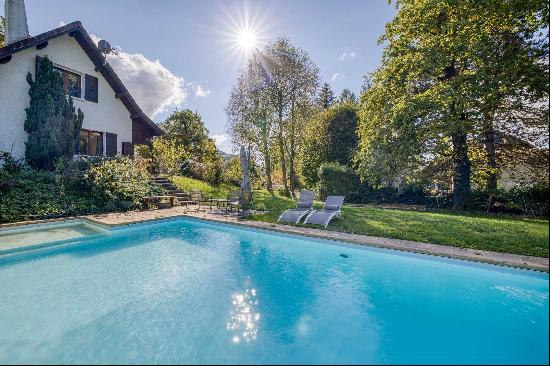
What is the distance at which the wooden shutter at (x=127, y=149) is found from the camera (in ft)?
60.6

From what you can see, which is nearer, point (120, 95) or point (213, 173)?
point (120, 95)

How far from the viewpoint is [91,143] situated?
18078mm

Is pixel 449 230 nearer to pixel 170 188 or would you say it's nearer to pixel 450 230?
pixel 450 230

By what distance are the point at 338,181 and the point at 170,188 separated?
11510 mm

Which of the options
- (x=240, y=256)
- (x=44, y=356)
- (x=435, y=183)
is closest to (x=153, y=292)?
(x=44, y=356)

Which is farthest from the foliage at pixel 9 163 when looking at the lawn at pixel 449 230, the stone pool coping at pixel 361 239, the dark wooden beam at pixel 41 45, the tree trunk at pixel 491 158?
the tree trunk at pixel 491 158

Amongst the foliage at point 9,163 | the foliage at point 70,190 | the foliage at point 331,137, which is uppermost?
the foliage at point 331,137

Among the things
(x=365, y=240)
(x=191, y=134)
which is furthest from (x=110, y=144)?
(x=365, y=240)

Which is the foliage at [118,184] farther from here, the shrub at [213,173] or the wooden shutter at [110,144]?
the shrub at [213,173]

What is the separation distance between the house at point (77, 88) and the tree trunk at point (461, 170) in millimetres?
19193

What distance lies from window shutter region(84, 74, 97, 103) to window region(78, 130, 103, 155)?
210cm

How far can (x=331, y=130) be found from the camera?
2477 centimetres

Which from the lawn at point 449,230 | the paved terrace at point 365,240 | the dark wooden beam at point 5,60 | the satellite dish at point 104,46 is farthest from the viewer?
the satellite dish at point 104,46

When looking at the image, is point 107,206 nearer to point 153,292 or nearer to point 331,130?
point 153,292
